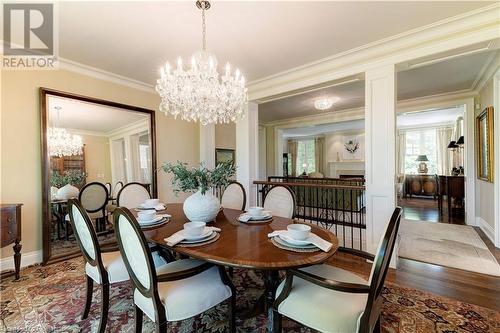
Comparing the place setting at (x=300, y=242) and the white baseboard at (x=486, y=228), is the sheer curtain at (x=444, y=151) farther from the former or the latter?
the place setting at (x=300, y=242)

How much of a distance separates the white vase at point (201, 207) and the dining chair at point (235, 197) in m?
0.92

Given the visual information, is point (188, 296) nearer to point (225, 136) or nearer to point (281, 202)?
point (281, 202)

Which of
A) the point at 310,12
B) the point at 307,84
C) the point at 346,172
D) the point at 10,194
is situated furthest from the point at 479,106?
the point at 10,194

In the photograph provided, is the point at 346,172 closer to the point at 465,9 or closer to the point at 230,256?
the point at 465,9

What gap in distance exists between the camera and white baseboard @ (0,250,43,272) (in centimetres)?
252

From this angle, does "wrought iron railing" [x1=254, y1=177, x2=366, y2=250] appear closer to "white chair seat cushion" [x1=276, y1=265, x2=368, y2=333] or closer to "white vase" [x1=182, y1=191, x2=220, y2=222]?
"white vase" [x1=182, y1=191, x2=220, y2=222]

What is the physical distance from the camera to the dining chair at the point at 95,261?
1.52m

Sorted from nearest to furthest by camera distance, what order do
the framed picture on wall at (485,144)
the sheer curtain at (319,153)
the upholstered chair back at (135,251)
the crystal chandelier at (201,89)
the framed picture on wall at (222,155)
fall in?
the upholstered chair back at (135,251) < the crystal chandelier at (201,89) < the framed picture on wall at (485,144) < the framed picture on wall at (222,155) < the sheer curtain at (319,153)

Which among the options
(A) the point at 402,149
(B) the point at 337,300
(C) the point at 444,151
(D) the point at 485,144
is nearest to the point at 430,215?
(D) the point at 485,144

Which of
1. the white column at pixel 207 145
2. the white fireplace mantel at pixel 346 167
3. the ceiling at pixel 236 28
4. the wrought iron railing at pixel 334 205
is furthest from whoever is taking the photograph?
the white fireplace mantel at pixel 346 167

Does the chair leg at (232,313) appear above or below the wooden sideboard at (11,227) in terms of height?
below

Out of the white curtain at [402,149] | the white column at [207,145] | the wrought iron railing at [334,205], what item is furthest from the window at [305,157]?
the white column at [207,145]

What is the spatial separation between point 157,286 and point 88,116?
9.63 ft

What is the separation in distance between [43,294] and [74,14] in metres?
2.55
